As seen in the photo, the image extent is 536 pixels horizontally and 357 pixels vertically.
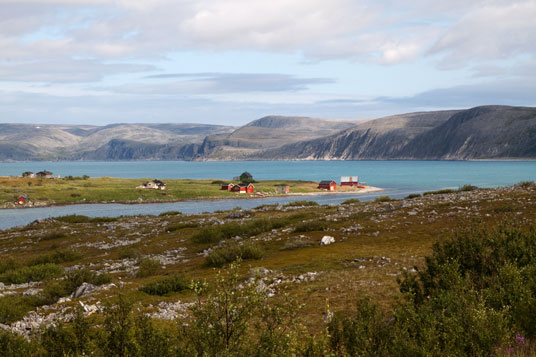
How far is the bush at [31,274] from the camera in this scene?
26188mm

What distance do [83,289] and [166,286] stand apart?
4239 mm

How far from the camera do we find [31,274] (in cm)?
2673

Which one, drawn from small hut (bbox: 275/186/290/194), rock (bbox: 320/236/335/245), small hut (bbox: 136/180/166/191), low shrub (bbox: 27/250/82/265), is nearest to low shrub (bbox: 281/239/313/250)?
rock (bbox: 320/236/335/245)

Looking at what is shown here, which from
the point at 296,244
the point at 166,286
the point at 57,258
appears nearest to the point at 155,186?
the point at 57,258

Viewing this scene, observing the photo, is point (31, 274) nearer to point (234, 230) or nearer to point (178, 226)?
point (234, 230)

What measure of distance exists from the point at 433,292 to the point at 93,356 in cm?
831

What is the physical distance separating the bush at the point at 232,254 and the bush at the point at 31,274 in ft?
33.0

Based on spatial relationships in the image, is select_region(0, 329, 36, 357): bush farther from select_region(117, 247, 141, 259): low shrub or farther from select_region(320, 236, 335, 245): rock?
select_region(117, 247, 141, 259): low shrub

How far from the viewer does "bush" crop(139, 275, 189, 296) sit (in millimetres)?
19125

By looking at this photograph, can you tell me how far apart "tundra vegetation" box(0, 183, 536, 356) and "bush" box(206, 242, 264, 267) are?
88 mm

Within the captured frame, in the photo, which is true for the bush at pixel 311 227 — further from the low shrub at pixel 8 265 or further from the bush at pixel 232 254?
the low shrub at pixel 8 265

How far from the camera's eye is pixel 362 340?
7.69 m

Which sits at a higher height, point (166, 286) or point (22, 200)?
point (166, 286)

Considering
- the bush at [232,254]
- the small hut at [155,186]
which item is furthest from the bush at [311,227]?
the small hut at [155,186]
